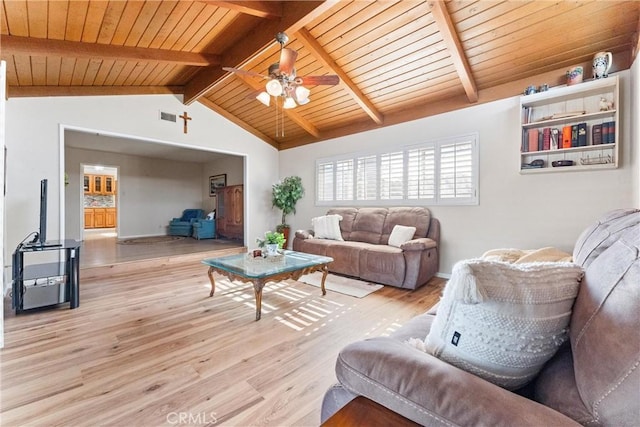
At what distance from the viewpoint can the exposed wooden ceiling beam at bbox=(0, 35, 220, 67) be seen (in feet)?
9.36

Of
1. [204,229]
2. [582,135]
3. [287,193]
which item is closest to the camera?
[582,135]

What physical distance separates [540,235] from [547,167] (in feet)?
2.71

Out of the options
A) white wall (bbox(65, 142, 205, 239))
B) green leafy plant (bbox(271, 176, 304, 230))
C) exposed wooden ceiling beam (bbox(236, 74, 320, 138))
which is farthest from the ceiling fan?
white wall (bbox(65, 142, 205, 239))

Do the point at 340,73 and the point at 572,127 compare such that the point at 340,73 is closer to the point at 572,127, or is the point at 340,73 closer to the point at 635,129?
the point at 572,127

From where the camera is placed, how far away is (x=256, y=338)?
7.60ft

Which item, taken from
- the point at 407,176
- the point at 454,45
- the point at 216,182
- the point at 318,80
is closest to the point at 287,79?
the point at 318,80

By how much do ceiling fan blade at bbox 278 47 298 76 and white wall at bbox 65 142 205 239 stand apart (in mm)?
7685

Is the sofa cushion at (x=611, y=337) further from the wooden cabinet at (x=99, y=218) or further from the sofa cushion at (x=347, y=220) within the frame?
the wooden cabinet at (x=99, y=218)

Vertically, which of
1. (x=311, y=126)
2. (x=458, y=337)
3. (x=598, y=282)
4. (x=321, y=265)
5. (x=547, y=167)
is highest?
(x=311, y=126)

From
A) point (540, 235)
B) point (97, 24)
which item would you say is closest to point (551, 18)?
point (540, 235)

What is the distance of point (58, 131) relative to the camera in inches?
157

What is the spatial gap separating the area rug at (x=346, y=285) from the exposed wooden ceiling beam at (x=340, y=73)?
2735mm

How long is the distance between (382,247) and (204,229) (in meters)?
5.79

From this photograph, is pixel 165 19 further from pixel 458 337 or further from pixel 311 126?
pixel 458 337
